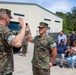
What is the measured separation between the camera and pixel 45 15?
4259 cm

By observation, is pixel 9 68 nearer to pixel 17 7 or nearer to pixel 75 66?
pixel 75 66

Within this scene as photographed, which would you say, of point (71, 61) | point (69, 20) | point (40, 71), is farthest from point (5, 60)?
point (69, 20)

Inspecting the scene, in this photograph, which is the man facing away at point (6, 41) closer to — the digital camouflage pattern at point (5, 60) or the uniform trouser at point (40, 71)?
the digital camouflage pattern at point (5, 60)

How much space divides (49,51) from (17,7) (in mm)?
30925

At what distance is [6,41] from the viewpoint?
3.23 metres

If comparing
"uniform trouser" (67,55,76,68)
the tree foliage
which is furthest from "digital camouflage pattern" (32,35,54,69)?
the tree foliage

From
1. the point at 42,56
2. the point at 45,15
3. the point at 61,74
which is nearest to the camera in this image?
the point at 42,56

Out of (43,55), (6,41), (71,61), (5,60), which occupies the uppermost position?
(6,41)

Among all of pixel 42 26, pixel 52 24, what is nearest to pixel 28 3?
pixel 52 24

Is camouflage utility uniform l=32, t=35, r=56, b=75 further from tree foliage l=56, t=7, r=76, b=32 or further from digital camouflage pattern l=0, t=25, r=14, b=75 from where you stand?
tree foliage l=56, t=7, r=76, b=32

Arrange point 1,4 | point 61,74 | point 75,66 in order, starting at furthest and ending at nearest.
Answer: point 1,4 < point 75,66 < point 61,74

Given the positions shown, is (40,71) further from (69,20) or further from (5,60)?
(69,20)

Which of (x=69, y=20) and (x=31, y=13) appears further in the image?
(x=69, y=20)

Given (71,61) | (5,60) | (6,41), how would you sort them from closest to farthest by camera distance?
1. (6,41)
2. (5,60)
3. (71,61)
